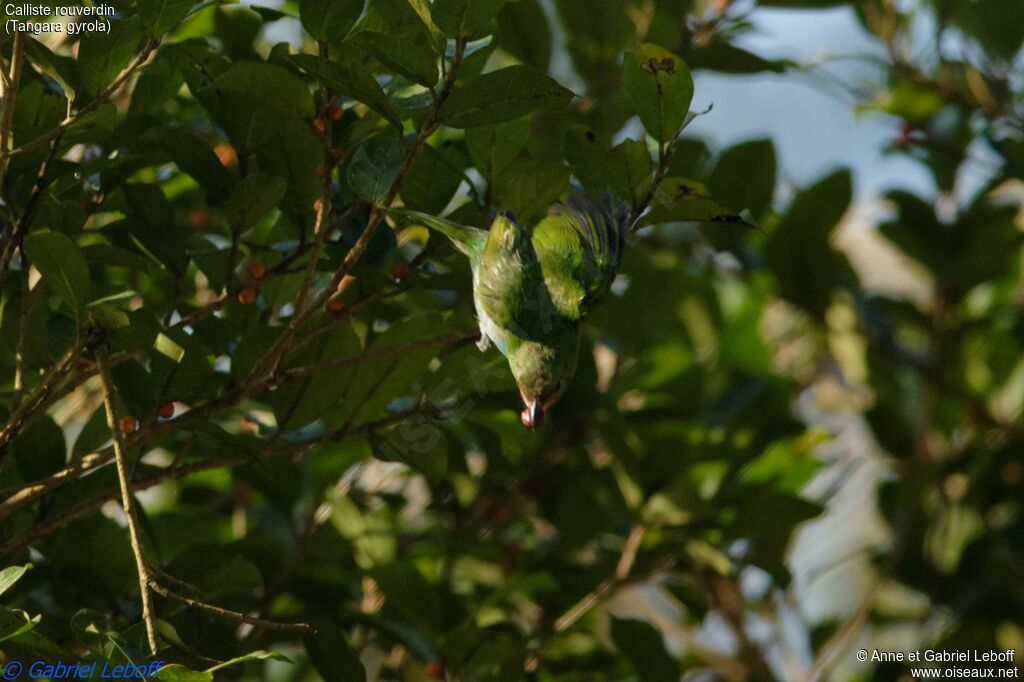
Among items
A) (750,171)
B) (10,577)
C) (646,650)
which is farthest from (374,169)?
(750,171)

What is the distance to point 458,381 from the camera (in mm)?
1177

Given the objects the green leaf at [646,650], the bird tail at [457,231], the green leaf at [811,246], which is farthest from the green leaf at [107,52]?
the green leaf at [811,246]

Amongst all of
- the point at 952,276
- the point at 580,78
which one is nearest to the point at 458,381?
the point at 580,78

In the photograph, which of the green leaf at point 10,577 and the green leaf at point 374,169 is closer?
the green leaf at point 10,577

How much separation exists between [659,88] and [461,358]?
35 cm

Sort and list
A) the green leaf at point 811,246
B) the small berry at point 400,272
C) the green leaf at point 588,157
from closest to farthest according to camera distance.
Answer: the green leaf at point 588,157 < the small berry at point 400,272 < the green leaf at point 811,246

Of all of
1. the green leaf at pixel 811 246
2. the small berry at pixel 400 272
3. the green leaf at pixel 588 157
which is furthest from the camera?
the green leaf at pixel 811 246

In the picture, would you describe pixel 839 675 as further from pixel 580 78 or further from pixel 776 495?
pixel 580 78

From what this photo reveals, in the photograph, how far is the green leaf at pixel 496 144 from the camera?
1.12 metres

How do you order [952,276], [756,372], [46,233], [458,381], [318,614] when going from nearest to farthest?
1. [46,233]
2. [458,381]
3. [318,614]
4. [756,372]
5. [952,276]

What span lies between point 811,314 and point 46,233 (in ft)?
5.51

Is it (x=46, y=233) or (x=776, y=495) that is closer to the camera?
(x=46, y=233)

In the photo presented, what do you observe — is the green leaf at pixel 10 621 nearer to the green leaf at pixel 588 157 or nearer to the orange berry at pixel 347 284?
the orange berry at pixel 347 284

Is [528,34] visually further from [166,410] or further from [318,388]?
[166,410]
